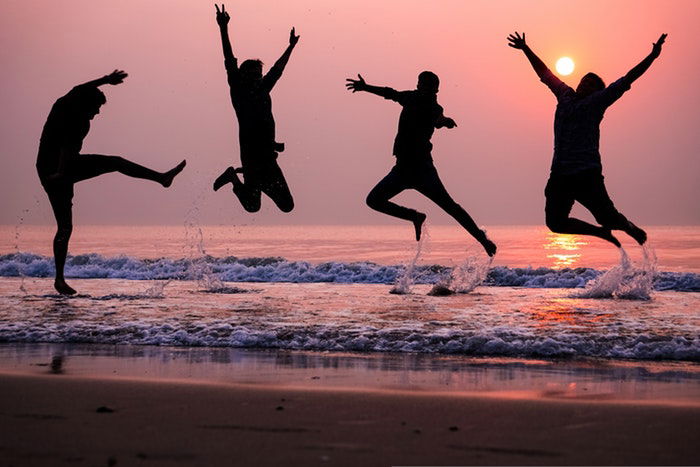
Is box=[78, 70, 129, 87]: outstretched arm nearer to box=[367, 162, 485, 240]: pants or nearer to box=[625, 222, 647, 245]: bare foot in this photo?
box=[367, 162, 485, 240]: pants

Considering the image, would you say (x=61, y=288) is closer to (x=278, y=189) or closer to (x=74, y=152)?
(x=74, y=152)

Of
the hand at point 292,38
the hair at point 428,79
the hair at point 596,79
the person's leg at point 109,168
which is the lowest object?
the person's leg at point 109,168

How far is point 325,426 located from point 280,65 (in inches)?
275

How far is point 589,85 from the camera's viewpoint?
10.6 meters

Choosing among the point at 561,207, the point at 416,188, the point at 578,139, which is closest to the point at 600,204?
the point at 561,207

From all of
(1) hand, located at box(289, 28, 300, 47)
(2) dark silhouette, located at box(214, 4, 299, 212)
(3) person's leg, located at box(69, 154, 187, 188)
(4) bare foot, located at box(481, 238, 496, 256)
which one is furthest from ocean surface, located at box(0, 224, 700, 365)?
(1) hand, located at box(289, 28, 300, 47)

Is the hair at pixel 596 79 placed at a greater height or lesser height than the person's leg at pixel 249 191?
greater

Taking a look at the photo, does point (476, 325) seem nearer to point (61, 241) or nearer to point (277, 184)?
point (277, 184)

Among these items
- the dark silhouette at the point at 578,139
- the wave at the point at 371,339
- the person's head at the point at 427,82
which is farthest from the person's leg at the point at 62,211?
the dark silhouette at the point at 578,139

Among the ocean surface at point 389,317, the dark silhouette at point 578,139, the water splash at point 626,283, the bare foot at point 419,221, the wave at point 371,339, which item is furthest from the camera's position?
the water splash at point 626,283

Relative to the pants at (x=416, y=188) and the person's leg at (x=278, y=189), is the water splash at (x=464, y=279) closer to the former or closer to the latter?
the pants at (x=416, y=188)

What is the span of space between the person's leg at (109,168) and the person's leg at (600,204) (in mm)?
4884

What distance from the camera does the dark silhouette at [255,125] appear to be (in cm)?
1082

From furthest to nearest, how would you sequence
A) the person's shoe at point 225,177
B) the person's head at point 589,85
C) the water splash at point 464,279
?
the water splash at point 464,279 < the person's shoe at point 225,177 < the person's head at point 589,85
